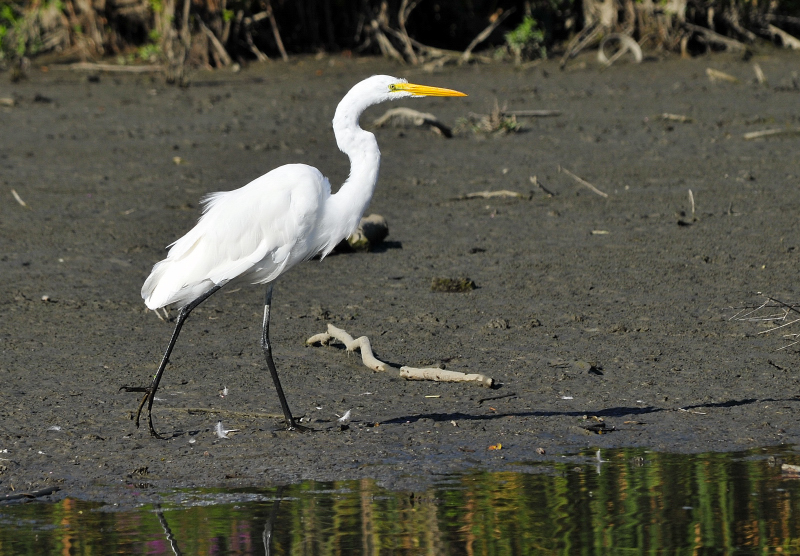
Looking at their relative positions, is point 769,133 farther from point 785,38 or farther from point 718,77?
point 785,38

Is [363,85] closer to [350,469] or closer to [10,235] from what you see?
[350,469]

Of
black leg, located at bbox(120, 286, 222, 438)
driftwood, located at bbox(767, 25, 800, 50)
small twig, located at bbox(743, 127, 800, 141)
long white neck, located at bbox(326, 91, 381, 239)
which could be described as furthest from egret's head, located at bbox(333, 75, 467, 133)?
driftwood, located at bbox(767, 25, 800, 50)

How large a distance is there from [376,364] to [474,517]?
1818mm

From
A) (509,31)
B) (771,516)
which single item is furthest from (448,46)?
(771,516)

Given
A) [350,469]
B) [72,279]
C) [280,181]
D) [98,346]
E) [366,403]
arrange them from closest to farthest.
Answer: [350,469] → [280,181] → [366,403] → [98,346] → [72,279]

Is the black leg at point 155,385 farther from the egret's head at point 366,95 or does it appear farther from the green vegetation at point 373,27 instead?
the green vegetation at point 373,27

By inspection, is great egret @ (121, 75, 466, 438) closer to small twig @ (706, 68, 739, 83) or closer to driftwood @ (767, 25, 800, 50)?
small twig @ (706, 68, 739, 83)

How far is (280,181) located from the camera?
504 centimetres

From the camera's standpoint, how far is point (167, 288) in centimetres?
514

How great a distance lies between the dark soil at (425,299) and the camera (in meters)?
4.91

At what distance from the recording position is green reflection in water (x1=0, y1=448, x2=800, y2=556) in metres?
3.85

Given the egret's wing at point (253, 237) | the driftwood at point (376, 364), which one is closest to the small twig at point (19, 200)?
the driftwood at point (376, 364)

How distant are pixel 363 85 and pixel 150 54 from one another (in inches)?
506

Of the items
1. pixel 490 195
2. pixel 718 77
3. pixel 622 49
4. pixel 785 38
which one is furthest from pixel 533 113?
pixel 785 38
